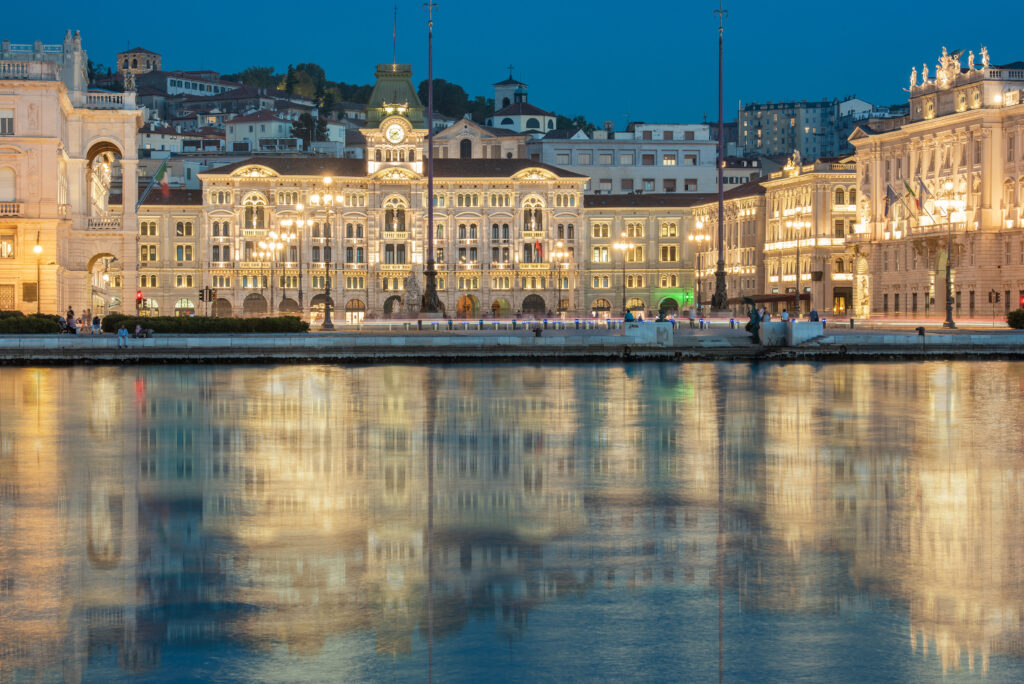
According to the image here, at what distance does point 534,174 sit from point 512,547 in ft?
352

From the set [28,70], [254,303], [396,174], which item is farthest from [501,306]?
[28,70]

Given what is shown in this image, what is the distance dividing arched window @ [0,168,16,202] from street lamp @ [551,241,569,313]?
55.7 m

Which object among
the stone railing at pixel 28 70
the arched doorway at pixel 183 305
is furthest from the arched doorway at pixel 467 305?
the stone railing at pixel 28 70

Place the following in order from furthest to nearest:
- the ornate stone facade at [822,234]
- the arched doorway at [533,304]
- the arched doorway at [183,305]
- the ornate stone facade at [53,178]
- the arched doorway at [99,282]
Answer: the arched doorway at [533,304], the arched doorway at [183,305], the ornate stone facade at [822,234], the arched doorway at [99,282], the ornate stone facade at [53,178]

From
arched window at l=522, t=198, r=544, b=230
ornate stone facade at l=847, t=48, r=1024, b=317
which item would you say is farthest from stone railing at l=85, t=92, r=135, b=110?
arched window at l=522, t=198, r=544, b=230

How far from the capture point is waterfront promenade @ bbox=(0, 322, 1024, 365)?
47.8m

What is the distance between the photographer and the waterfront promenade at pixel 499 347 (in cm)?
4784

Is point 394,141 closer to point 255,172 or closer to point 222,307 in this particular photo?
point 255,172

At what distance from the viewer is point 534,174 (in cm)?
11894

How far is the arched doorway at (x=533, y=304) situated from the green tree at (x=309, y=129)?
42.0 m

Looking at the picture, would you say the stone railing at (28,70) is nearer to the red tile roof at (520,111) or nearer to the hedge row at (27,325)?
the hedge row at (27,325)

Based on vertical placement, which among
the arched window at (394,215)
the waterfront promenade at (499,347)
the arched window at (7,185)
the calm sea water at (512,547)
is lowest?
the calm sea water at (512,547)

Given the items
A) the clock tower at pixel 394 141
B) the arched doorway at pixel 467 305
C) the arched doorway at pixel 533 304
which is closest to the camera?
the clock tower at pixel 394 141

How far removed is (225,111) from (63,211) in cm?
11740
